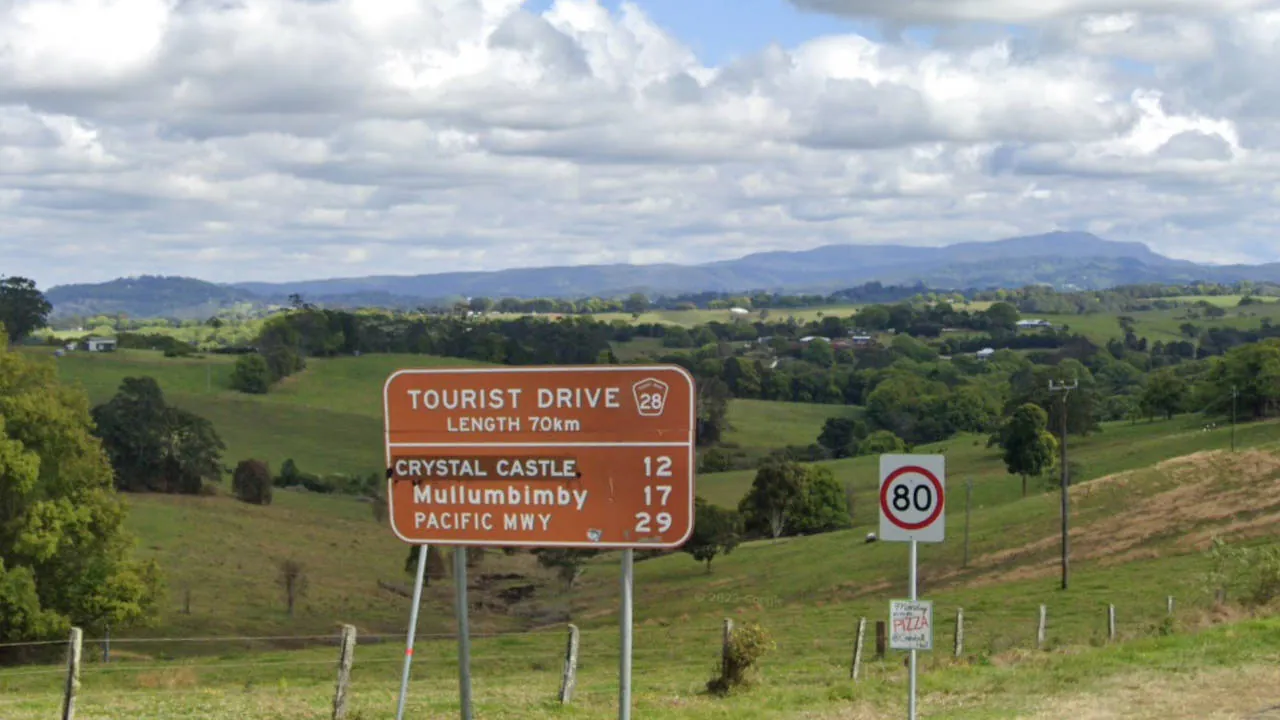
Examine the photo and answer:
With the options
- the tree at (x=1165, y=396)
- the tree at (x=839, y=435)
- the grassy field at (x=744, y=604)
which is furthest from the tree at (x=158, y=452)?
the tree at (x=1165, y=396)

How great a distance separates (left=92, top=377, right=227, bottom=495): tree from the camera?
4097 inches

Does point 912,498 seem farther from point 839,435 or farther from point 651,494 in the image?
point 839,435

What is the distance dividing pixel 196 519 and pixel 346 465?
118 ft

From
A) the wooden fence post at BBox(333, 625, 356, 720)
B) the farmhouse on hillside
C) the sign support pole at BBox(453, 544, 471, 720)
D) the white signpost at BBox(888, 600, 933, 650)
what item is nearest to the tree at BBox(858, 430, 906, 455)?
the farmhouse on hillside

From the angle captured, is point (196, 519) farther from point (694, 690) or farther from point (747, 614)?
point (694, 690)

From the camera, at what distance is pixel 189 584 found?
71250 mm

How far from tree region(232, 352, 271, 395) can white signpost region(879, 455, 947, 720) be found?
144398mm

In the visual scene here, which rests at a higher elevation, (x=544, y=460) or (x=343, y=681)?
(x=544, y=460)

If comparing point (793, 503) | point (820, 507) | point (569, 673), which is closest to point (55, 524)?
point (569, 673)

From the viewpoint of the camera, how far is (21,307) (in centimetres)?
17075

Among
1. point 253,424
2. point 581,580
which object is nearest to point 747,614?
point 581,580

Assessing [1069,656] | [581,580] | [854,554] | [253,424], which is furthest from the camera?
[253,424]

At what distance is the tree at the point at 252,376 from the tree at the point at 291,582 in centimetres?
7924

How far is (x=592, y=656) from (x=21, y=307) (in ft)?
489
